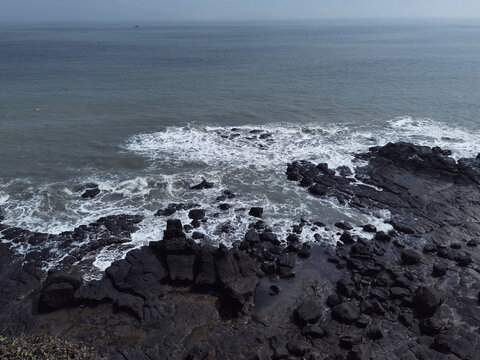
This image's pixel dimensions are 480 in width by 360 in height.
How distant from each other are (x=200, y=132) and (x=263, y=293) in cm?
2862

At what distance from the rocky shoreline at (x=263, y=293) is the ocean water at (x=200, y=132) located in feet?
6.05

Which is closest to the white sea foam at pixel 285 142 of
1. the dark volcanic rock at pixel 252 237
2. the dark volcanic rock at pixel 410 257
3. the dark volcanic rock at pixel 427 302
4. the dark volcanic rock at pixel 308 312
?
the dark volcanic rock at pixel 252 237

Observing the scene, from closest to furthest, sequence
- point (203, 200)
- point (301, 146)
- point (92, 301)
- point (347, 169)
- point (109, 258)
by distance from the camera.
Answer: point (92, 301) < point (109, 258) < point (203, 200) < point (347, 169) < point (301, 146)

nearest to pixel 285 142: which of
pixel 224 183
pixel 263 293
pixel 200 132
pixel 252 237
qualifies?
pixel 200 132

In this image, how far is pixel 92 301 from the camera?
21.3m

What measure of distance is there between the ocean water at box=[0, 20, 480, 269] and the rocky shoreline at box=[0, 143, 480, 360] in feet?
6.05

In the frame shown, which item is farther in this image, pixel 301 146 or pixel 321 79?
pixel 321 79

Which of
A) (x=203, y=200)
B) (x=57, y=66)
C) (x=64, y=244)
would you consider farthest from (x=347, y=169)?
(x=57, y=66)

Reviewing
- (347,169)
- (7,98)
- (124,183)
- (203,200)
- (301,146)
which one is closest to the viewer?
(203,200)

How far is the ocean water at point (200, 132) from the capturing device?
3108 centimetres

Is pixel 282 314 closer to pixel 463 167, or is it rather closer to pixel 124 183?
pixel 124 183

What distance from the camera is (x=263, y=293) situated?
73.3ft

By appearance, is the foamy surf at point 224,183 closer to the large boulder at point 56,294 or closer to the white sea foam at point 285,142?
the white sea foam at point 285,142

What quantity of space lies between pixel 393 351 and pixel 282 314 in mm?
5775
